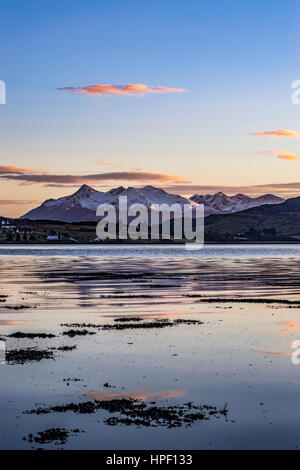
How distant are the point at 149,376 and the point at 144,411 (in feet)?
14.1

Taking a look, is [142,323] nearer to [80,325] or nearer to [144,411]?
[80,325]

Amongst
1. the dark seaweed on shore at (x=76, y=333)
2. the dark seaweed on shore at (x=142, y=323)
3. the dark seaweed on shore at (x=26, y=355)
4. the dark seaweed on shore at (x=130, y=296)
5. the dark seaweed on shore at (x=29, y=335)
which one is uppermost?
the dark seaweed on shore at (x=26, y=355)

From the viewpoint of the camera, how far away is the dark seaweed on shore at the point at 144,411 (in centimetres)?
1700

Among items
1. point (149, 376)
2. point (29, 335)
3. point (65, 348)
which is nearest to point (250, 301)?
point (29, 335)

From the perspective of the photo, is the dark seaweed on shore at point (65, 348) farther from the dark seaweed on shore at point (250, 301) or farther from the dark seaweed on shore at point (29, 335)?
the dark seaweed on shore at point (250, 301)

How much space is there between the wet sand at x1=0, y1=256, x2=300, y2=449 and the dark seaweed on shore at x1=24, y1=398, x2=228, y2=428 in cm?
3

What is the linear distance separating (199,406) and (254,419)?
181 centimetres

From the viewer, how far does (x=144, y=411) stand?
17.9 m

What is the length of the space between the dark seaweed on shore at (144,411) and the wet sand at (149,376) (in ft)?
0.09

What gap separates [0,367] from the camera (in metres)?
23.4

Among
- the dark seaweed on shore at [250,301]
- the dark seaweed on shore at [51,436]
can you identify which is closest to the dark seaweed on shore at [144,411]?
the dark seaweed on shore at [51,436]
